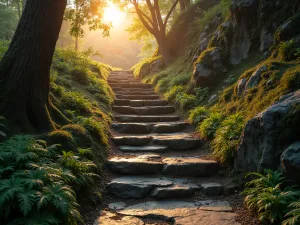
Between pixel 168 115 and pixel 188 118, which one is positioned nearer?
pixel 188 118

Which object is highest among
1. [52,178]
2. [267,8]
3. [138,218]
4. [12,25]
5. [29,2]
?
[12,25]

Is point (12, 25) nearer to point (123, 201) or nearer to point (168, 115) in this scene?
point (168, 115)

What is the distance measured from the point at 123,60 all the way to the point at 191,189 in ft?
213

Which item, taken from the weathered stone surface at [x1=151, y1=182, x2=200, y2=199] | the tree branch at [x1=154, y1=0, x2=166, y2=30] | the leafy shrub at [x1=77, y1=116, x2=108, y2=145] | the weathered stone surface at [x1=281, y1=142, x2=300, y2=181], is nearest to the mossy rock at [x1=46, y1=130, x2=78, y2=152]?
the leafy shrub at [x1=77, y1=116, x2=108, y2=145]

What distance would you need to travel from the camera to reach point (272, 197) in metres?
4.07

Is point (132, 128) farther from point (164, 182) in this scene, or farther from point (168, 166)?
point (164, 182)

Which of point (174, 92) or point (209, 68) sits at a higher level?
point (209, 68)

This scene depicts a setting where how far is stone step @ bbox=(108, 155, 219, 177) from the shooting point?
6.37 metres

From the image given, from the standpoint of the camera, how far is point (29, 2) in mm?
6066

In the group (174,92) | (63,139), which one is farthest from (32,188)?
(174,92)

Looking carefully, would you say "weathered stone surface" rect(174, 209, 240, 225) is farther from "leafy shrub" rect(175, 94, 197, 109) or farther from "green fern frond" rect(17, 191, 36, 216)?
"leafy shrub" rect(175, 94, 197, 109)

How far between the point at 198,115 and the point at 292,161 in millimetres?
4981

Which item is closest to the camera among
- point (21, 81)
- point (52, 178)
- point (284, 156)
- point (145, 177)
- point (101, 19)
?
point (52, 178)

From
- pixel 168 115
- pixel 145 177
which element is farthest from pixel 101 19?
pixel 145 177
